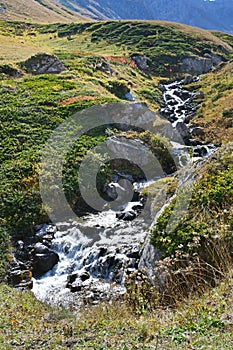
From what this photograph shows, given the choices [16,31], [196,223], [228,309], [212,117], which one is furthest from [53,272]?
[16,31]

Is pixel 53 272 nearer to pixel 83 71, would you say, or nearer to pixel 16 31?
pixel 83 71

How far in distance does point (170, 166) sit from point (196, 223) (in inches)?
660

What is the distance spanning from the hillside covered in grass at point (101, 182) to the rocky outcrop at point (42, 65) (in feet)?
0.99

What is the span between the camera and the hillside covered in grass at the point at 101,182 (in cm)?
662

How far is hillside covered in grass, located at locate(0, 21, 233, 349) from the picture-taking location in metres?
6.62

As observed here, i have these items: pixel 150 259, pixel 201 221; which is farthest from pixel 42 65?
pixel 201 221

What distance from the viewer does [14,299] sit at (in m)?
11.2

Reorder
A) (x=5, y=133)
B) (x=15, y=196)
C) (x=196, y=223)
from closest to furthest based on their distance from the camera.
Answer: (x=196, y=223) < (x=15, y=196) < (x=5, y=133)

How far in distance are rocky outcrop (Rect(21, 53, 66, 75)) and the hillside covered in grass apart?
0.30 meters

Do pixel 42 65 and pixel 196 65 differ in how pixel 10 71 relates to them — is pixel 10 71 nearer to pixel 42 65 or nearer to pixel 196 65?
pixel 42 65

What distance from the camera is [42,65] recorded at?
41.3 metres

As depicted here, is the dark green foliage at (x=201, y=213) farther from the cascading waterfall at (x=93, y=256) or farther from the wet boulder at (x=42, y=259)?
the wet boulder at (x=42, y=259)

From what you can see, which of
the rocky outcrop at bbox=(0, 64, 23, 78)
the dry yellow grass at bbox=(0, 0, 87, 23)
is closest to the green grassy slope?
the rocky outcrop at bbox=(0, 64, 23, 78)

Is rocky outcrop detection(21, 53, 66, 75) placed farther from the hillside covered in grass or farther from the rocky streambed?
the rocky streambed
